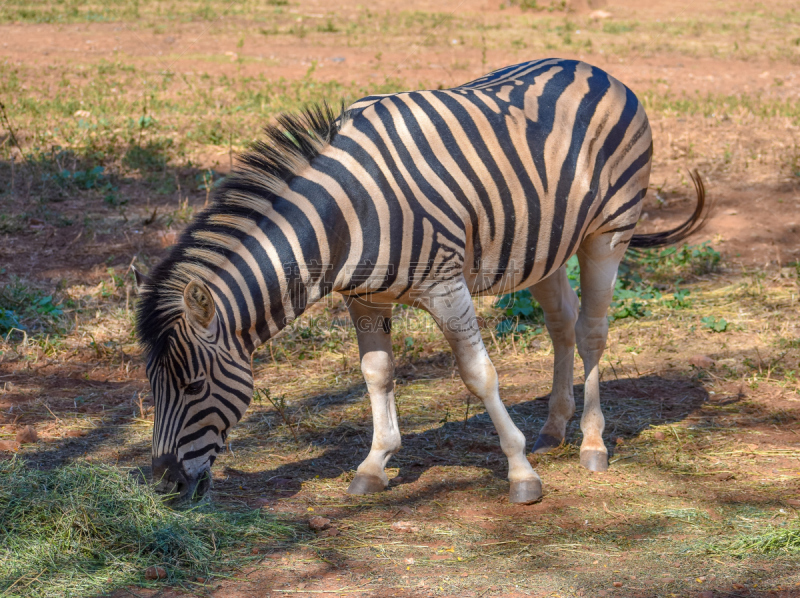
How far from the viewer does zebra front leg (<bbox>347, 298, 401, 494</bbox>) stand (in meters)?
4.15

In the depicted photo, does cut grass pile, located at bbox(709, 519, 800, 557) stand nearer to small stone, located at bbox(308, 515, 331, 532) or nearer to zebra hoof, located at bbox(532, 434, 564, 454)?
zebra hoof, located at bbox(532, 434, 564, 454)

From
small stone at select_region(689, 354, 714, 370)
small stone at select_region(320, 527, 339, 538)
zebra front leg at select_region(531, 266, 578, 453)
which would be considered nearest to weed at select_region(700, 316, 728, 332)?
small stone at select_region(689, 354, 714, 370)

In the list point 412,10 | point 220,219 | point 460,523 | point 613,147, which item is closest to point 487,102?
point 613,147

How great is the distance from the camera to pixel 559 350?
491 centimetres

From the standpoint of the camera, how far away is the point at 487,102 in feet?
13.5

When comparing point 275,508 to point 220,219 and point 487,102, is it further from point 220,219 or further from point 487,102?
point 487,102

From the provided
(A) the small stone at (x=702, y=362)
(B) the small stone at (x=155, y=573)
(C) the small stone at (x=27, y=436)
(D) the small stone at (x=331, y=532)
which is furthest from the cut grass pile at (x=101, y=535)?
(A) the small stone at (x=702, y=362)

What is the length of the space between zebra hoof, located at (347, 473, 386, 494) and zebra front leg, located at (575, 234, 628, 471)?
1269mm

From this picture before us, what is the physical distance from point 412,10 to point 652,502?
68.6ft

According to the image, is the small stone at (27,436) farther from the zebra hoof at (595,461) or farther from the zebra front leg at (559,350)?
the zebra hoof at (595,461)

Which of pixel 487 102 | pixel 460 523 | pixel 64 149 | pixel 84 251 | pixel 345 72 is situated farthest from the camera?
pixel 345 72

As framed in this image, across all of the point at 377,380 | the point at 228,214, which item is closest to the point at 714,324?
the point at 377,380

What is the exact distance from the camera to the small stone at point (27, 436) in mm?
4543

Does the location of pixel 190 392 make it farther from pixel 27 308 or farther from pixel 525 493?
pixel 27 308
